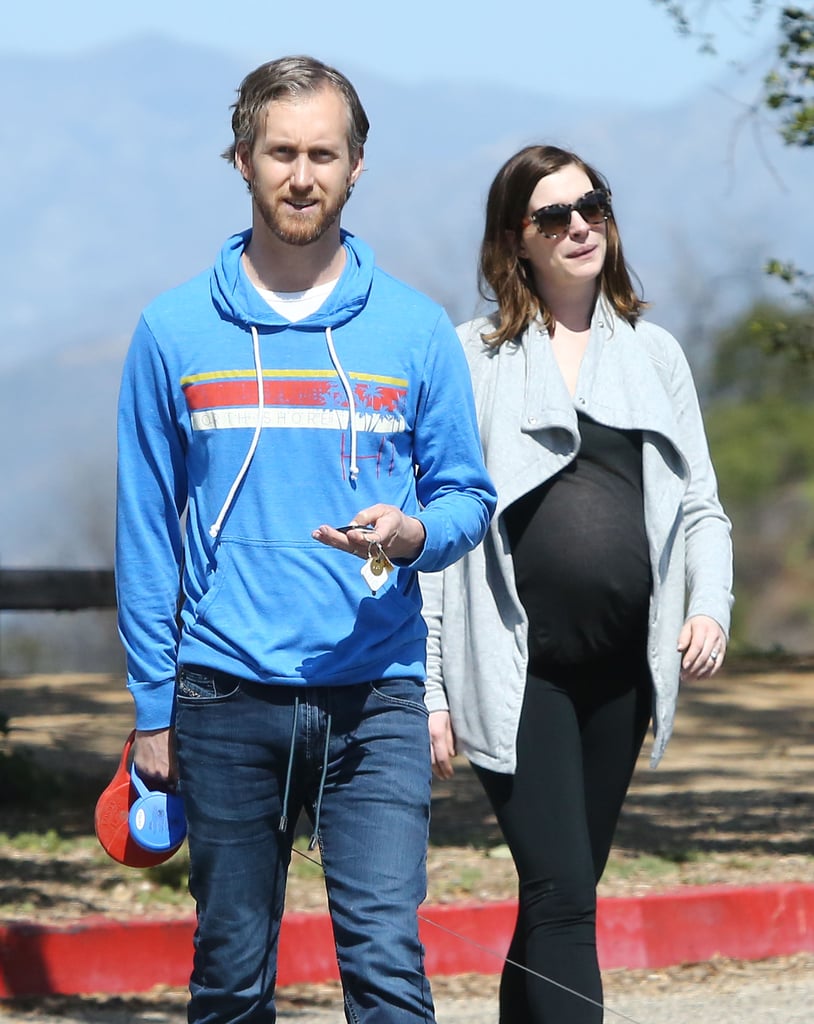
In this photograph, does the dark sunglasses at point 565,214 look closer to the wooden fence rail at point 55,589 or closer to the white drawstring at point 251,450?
the white drawstring at point 251,450

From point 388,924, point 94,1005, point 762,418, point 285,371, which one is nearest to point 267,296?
point 285,371

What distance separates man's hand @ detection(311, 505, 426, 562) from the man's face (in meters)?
0.52

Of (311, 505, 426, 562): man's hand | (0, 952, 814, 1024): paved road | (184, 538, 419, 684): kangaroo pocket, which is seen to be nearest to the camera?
(311, 505, 426, 562): man's hand

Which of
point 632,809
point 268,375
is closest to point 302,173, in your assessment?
point 268,375

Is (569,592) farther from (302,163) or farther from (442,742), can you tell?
(302,163)

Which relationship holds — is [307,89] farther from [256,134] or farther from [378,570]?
[378,570]

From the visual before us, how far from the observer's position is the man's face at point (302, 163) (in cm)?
306

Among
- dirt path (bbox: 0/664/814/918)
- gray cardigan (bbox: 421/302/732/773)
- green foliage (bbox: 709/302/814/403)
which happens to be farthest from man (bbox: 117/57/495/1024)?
green foliage (bbox: 709/302/814/403)

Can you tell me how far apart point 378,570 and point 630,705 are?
108 centimetres

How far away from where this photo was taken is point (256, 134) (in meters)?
3.10

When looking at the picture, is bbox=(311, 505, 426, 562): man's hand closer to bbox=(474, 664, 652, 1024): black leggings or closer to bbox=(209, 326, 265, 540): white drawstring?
bbox=(209, 326, 265, 540): white drawstring

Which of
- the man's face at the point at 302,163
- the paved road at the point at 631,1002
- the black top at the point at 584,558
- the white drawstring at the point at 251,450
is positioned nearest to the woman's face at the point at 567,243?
the black top at the point at 584,558

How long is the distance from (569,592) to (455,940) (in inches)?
89.3

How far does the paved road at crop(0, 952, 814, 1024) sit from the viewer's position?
204 inches
